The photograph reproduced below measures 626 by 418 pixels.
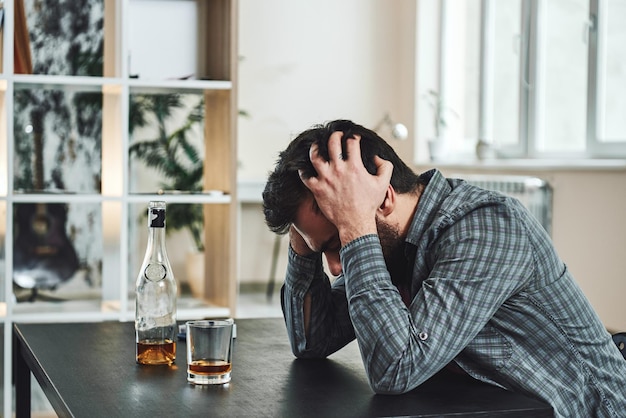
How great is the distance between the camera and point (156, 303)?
155cm

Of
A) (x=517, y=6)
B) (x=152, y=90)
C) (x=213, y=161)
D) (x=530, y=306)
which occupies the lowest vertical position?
(x=530, y=306)

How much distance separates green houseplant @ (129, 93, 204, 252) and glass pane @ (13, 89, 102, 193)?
15 centimetres

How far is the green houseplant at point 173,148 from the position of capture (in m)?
3.60

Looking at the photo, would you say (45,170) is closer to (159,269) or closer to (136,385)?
(159,269)

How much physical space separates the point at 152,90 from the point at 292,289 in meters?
1.86

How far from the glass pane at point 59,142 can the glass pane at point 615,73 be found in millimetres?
2563

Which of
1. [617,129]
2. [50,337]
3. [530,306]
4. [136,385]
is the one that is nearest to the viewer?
[136,385]

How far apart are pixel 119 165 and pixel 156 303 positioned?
182 centimetres

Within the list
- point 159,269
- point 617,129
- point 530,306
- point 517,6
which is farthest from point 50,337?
point 517,6

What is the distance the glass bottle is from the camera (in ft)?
4.91

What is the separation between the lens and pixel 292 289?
1663 millimetres

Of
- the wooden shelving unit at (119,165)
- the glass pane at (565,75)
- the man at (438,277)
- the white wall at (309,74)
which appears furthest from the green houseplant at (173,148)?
the man at (438,277)

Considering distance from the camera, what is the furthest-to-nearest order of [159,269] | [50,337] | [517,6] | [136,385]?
[517,6]
[50,337]
[159,269]
[136,385]

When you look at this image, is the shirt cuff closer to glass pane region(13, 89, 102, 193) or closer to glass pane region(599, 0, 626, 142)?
glass pane region(13, 89, 102, 193)
